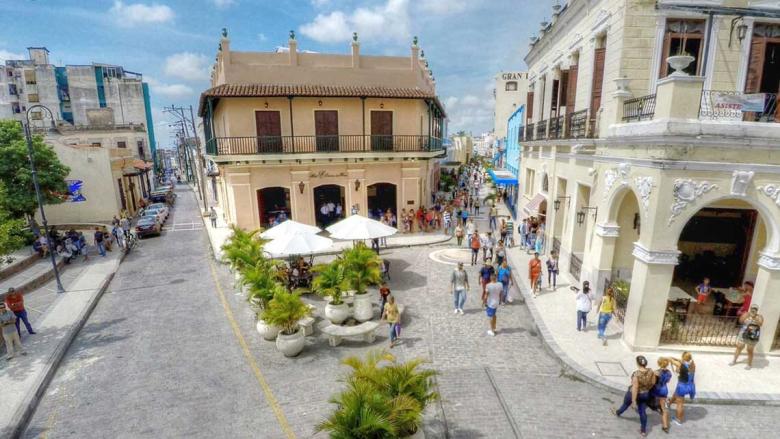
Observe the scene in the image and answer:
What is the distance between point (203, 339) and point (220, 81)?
16.8 m

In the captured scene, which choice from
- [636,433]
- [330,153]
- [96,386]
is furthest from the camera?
[330,153]

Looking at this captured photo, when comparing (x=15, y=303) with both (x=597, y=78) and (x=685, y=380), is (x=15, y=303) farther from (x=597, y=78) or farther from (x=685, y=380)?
(x=597, y=78)

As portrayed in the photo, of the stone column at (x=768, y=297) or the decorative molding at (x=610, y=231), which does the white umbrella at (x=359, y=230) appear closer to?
the decorative molding at (x=610, y=231)

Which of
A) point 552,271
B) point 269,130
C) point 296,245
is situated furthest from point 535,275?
point 269,130

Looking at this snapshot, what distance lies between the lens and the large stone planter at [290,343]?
373 inches

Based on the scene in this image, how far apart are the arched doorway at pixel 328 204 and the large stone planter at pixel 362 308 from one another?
11.9 meters

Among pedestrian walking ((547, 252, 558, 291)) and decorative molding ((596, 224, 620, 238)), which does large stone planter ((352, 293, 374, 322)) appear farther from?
decorative molding ((596, 224, 620, 238))

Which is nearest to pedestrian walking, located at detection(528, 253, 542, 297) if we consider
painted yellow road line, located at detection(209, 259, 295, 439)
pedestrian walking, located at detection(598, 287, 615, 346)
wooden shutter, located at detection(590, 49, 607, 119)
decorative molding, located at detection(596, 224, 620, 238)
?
decorative molding, located at detection(596, 224, 620, 238)

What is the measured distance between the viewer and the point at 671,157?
332 inches

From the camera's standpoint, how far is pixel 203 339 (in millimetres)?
10656

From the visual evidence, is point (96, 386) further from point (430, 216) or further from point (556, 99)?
point (556, 99)

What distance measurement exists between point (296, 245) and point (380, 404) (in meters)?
8.06

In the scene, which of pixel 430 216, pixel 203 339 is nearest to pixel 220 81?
pixel 430 216

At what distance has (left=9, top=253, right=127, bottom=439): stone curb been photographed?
739 centimetres
